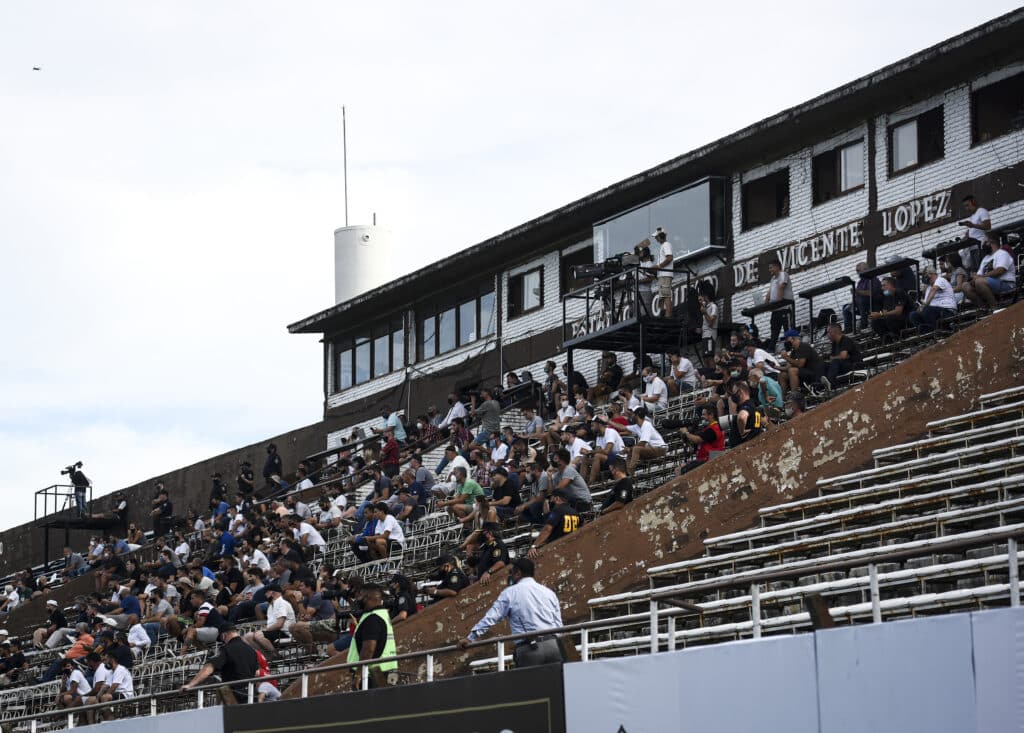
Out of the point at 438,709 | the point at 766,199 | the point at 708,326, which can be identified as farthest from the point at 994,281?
the point at 438,709

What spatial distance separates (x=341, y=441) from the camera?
3719cm

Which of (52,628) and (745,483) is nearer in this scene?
(745,483)

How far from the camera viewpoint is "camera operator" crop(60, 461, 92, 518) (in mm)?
40875

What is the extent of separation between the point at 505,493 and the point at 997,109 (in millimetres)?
8680

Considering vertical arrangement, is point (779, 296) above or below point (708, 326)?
above

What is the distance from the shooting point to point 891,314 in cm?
2108

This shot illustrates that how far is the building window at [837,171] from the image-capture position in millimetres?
25516

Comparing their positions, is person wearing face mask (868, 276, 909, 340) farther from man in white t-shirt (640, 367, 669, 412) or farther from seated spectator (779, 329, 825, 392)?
man in white t-shirt (640, 367, 669, 412)

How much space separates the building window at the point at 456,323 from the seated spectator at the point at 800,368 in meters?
13.7

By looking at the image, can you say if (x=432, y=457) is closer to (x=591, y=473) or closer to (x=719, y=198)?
(x=719, y=198)

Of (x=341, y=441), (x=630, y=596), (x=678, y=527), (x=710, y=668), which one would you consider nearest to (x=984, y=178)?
(x=678, y=527)

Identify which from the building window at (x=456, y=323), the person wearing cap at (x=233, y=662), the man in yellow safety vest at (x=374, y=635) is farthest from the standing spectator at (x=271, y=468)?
the man in yellow safety vest at (x=374, y=635)

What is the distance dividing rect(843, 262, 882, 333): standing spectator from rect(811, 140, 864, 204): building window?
2.22m

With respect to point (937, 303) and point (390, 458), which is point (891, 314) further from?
point (390, 458)
